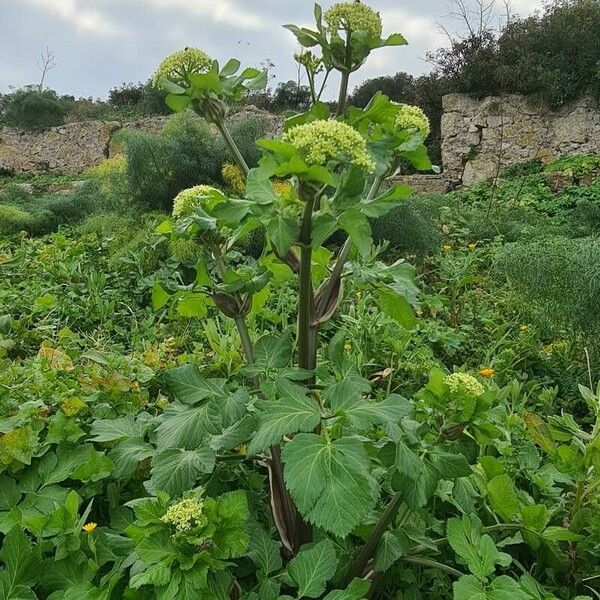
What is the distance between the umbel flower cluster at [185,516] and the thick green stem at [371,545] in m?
0.40

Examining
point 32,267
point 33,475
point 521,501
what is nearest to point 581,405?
point 521,501

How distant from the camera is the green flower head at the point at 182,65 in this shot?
1120 mm

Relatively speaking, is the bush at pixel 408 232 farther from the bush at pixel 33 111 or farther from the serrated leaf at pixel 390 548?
the bush at pixel 33 111

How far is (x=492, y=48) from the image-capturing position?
11453 millimetres

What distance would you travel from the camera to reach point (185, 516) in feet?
3.14

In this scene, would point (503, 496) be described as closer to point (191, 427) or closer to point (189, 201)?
point (191, 427)

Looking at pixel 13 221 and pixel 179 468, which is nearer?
pixel 179 468

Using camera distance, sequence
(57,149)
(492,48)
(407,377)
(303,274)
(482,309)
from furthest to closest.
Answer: (57,149) < (492,48) < (482,309) < (407,377) < (303,274)

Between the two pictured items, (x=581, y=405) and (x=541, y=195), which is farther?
(x=541, y=195)

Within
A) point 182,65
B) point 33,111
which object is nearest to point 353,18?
point 182,65

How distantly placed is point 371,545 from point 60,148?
585 inches

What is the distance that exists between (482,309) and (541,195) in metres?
5.70

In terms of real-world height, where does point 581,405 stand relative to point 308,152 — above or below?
below

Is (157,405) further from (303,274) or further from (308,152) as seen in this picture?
(308,152)
